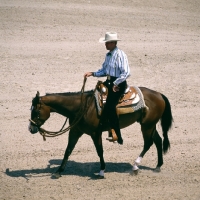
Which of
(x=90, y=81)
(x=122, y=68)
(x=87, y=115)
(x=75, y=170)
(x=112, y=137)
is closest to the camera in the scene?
(x=122, y=68)

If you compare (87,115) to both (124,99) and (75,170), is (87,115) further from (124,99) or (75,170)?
(75,170)

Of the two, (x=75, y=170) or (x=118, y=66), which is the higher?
(x=118, y=66)

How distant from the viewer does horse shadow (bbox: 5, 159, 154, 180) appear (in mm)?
10148

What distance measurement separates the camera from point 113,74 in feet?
31.7

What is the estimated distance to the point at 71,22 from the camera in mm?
19797

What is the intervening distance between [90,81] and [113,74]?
6113 millimetres

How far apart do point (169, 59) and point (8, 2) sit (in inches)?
296

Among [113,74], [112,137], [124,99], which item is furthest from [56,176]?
[113,74]

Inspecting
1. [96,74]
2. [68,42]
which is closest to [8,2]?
[68,42]

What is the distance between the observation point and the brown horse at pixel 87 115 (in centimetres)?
962

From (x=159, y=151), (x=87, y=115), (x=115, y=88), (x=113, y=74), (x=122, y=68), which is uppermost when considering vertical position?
(x=122, y=68)

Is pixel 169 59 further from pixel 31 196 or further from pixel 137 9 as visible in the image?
pixel 31 196

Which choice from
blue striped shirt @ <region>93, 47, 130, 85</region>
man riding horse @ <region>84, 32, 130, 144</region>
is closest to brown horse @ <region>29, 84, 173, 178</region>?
man riding horse @ <region>84, 32, 130, 144</region>

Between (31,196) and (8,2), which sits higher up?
(8,2)
